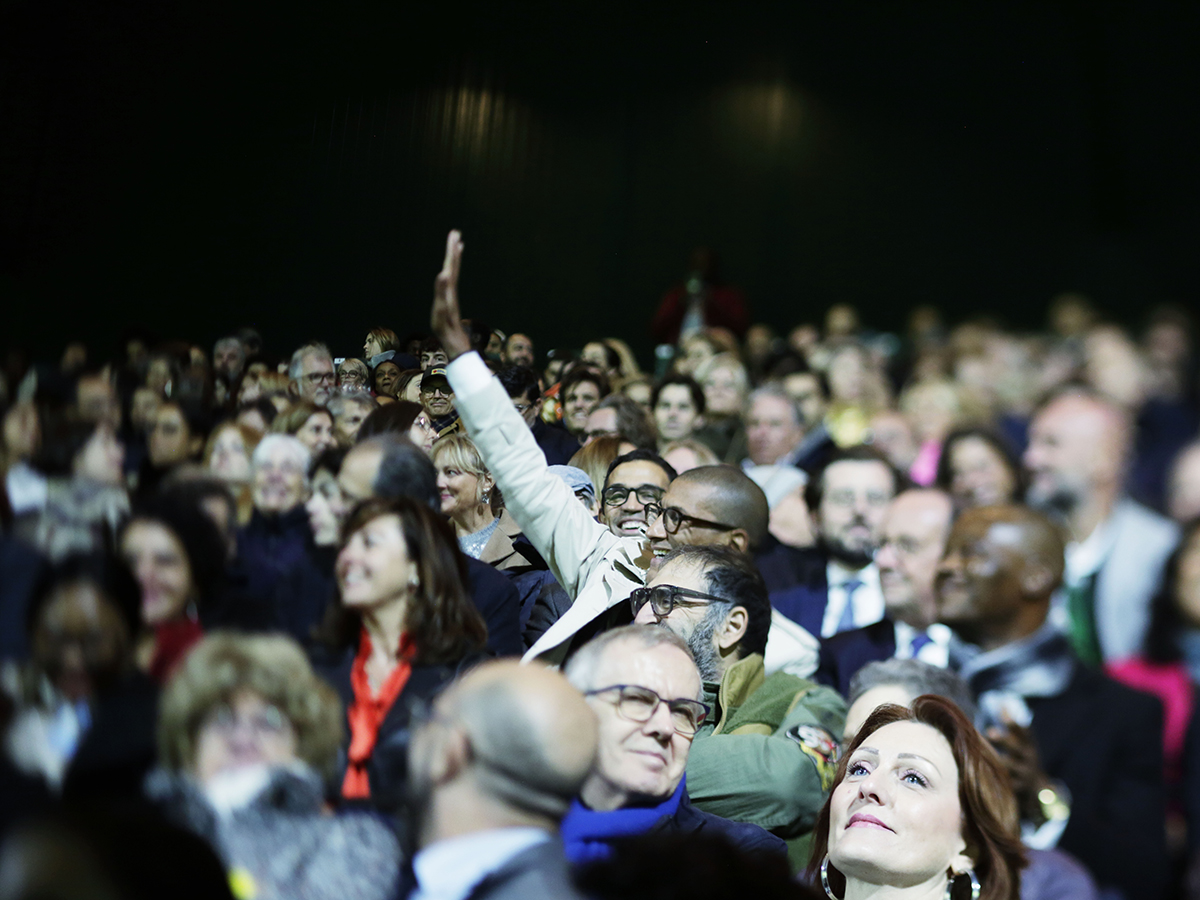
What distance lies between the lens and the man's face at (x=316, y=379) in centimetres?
223

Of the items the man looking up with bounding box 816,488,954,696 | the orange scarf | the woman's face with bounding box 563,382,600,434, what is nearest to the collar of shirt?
the orange scarf

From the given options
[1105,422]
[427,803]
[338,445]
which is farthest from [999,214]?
[427,803]

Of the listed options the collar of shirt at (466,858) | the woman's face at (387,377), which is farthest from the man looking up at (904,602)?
the collar of shirt at (466,858)

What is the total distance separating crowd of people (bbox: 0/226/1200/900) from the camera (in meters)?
1.59

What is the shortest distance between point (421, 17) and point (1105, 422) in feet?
5.34

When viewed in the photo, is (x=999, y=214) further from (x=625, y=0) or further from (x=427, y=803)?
(x=427, y=803)

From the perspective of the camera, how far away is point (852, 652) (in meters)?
3.47

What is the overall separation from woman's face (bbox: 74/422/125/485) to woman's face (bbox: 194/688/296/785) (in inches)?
16.4

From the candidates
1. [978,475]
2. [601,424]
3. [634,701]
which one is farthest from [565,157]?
[634,701]

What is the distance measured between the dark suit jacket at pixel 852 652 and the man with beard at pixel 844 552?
22 cm

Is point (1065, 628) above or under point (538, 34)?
under

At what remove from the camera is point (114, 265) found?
2.10 m

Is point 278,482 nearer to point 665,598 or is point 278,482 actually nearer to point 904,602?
point 665,598

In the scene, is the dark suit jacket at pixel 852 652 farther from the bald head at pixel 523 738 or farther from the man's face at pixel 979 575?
the bald head at pixel 523 738
